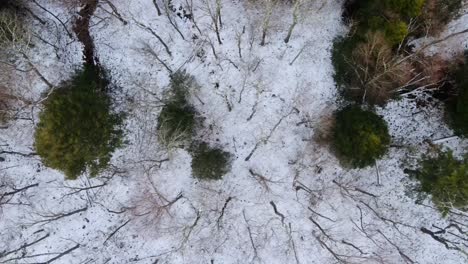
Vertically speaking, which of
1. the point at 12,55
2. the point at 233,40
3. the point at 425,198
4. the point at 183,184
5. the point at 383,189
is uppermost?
the point at 12,55

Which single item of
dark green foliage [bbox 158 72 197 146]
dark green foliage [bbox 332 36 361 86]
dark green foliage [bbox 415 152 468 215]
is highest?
dark green foliage [bbox 158 72 197 146]

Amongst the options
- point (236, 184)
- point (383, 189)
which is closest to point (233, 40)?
point (236, 184)

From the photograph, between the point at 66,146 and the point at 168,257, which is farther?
the point at 168,257

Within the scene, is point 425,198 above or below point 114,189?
below

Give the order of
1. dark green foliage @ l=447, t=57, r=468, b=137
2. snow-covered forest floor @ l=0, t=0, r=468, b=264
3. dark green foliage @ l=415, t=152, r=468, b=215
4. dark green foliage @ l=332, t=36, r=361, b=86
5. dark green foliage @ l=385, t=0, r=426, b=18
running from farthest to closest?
snow-covered forest floor @ l=0, t=0, r=468, b=264 → dark green foliage @ l=332, t=36, r=361, b=86 → dark green foliage @ l=447, t=57, r=468, b=137 → dark green foliage @ l=385, t=0, r=426, b=18 → dark green foliage @ l=415, t=152, r=468, b=215

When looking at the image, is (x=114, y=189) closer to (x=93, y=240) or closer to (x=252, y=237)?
(x=93, y=240)

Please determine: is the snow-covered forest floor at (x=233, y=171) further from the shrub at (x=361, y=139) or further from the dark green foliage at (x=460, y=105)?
the shrub at (x=361, y=139)

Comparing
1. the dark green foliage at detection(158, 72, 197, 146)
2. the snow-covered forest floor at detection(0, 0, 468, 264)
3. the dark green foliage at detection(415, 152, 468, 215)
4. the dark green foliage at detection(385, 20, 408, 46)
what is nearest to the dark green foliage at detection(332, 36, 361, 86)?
the snow-covered forest floor at detection(0, 0, 468, 264)

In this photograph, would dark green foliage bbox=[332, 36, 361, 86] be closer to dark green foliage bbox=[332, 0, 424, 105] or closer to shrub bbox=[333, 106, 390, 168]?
dark green foliage bbox=[332, 0, 424, 105]
